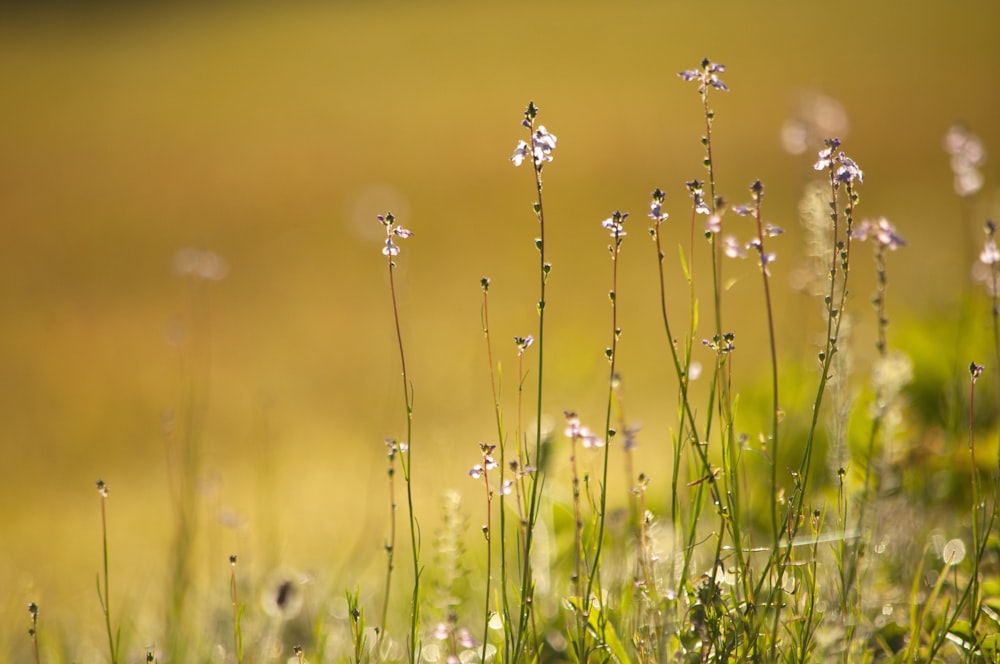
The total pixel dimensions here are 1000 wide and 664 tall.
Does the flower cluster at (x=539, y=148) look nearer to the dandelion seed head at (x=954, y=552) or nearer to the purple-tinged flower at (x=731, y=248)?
the purple-tinged flower at (x=731, y=248)

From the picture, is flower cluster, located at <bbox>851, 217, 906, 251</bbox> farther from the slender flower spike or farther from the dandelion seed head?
the dandelion seed head

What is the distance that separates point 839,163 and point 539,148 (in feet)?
0.92

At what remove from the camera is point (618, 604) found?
104cm

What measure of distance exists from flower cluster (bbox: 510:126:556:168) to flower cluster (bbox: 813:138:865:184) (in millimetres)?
234

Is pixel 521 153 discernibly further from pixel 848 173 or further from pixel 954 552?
pixel 954 552

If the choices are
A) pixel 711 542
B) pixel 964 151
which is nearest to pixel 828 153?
pixel 964 151

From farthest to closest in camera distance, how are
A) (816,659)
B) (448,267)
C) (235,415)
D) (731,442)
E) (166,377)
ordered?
(448,267) < (166,377) < (235,415) < (816,659) < (731,442)

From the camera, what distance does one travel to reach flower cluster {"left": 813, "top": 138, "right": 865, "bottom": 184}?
2.57 ft

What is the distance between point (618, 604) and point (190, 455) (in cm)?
85

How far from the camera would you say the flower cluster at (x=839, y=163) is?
2.57 ft

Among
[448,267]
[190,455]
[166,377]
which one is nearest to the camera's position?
[190,455]

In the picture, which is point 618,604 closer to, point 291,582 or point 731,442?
point 731,442

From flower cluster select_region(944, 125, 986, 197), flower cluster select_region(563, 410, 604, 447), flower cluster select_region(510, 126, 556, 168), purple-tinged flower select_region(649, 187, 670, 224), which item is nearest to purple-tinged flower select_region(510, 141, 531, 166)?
flower cluster select_region(510, 126, 556, 168)

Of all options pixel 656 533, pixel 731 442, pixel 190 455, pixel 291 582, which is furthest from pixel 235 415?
pixel 731 442
